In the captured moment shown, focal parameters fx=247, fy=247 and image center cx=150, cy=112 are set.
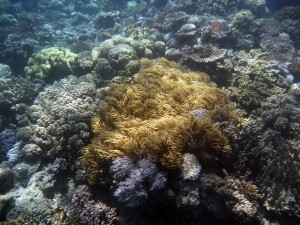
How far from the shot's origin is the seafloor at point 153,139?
427 cm

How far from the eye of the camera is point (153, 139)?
14.5 feet

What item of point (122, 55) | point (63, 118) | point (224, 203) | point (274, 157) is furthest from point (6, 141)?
point (274, 157)

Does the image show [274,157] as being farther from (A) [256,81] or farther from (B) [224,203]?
(A) [256,81]

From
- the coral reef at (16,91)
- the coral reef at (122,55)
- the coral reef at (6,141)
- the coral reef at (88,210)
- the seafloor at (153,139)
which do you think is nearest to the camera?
the seafloor at (153,139)

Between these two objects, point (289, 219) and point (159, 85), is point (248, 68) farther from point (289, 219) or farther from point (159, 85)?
point (289, 219)

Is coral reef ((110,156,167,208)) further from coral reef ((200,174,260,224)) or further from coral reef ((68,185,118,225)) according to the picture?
coral reef ((200,174,260,224))

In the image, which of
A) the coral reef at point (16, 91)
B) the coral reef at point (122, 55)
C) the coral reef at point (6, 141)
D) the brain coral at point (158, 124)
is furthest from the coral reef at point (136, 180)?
the coral reef at point (16, 91)

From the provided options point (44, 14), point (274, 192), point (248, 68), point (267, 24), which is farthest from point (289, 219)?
point (44, 14)

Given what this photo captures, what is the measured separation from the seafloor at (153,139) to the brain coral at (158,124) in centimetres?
2

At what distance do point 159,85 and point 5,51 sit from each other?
28.7 feet

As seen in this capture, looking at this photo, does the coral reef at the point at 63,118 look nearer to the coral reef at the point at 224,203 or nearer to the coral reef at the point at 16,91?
the coral reef at the point at 16,91

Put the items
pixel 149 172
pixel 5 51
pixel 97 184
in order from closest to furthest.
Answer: pixel 149 172 < pixel 97 184 < pixel 5 51

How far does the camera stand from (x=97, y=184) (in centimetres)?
484

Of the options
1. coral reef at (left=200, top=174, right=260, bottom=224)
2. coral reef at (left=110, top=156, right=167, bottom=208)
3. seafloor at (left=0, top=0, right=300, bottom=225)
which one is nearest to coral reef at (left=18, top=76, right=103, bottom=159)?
seafloor at (left=0, top=0, right=300, bottom=225)
